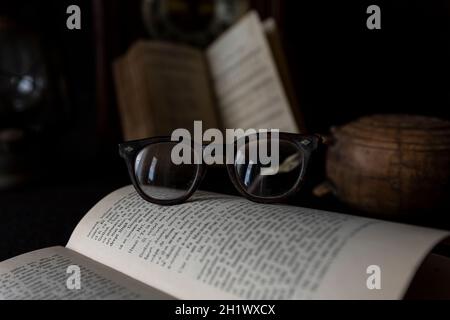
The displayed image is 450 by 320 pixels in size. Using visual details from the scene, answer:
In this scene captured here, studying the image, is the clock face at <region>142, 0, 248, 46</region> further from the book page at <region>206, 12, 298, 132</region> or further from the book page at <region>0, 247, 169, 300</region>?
the book page at <region>0, 247, 169, 300</region>

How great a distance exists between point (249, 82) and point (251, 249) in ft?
1.89

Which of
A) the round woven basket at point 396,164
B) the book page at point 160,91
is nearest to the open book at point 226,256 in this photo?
the round woven basket at point 396,164

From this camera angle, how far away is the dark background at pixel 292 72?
94 cm

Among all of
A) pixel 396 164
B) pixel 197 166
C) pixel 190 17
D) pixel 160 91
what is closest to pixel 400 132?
pixel 396 164

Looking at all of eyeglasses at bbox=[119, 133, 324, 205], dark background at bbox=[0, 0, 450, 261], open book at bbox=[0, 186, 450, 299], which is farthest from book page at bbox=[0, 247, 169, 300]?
dark background at bbox=[0, 0, 450, 261]

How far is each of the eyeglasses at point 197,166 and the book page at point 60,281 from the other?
0.13 metres

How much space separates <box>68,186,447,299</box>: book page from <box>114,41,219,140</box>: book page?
378 mm

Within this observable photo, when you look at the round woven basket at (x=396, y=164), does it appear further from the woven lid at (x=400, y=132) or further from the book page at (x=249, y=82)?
A: the book page at (x=249, y=82)

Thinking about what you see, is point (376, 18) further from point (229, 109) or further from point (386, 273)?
point (386, 273)

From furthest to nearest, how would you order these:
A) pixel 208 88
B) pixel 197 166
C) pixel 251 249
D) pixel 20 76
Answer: pixel 208 88 → pixel 20 76 → pixel 197 166 → pixel 251 249

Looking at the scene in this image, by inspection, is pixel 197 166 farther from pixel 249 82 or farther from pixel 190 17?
pixel 190 17

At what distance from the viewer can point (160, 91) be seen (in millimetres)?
973

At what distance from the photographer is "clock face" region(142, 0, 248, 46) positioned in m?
1.10

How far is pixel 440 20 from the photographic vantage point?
118cm
